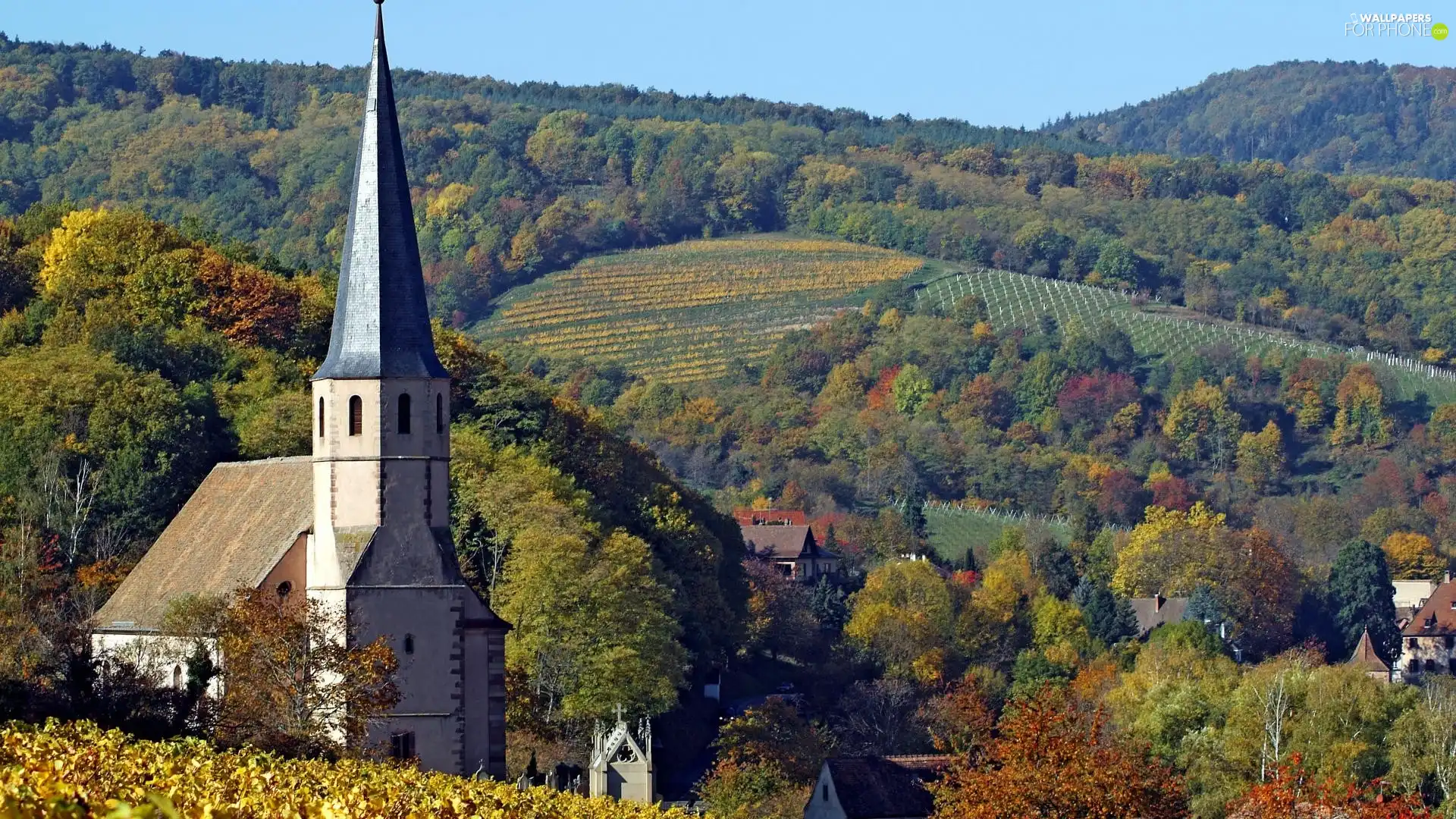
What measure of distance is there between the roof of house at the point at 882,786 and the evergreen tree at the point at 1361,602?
2907 inches

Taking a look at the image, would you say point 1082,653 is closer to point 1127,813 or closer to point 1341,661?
point 1341,661

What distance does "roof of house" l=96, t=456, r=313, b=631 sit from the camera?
59219mm

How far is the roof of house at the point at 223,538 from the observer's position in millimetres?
59219

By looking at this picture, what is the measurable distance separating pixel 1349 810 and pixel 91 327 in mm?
40040

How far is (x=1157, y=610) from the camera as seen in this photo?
14400 cm

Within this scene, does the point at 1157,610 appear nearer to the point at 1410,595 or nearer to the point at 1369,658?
the point at 1369,658

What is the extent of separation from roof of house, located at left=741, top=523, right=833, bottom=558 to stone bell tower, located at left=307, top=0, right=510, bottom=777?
90775mm

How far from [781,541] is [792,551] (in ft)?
4.61

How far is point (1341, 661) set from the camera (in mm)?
139250

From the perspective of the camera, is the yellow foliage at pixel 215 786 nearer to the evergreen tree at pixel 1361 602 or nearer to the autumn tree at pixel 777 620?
the autumn tree at pixel 777 620

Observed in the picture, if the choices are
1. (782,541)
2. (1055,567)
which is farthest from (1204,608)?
(782,541)

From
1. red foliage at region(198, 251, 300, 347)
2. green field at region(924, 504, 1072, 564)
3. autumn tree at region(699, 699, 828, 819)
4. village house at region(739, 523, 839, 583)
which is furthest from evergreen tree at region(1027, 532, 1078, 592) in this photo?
red foliage at region(198, 251, 300, 347)

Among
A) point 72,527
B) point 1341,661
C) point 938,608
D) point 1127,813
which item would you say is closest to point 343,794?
point 1127,813

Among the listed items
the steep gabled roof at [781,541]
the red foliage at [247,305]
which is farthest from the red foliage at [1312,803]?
the steep gabled roof at [781,541]
